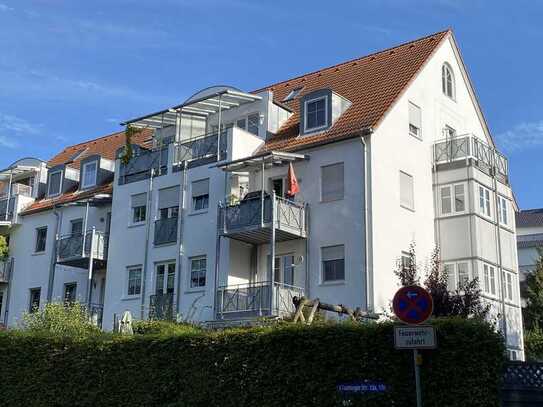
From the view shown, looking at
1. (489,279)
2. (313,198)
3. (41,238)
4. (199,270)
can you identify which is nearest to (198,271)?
(199,270)

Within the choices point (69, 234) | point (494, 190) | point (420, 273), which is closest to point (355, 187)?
point (420, 273)

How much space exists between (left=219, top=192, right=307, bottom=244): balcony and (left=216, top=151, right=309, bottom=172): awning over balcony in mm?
1184

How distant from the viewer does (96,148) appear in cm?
4122

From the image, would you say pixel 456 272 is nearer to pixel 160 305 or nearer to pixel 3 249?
pixel 160 305

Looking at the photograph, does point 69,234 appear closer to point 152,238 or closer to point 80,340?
point 152,238

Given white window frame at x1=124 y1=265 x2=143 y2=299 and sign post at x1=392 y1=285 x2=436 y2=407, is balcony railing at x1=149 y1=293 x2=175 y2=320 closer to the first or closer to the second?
white window frame at x1=124 y1=265 x2=143 y2=299

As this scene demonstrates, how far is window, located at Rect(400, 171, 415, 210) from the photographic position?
27.1 metres

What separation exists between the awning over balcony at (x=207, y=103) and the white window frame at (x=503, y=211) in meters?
10.1

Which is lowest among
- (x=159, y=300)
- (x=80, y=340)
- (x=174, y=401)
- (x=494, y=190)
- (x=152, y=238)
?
(x=174, y=401)

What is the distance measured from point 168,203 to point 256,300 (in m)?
7.01

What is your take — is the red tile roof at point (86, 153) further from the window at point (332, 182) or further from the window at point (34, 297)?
the window at point (332, 182)

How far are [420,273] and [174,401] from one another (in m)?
12.9

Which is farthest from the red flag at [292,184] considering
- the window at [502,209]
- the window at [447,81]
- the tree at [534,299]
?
the tree at [534,299]

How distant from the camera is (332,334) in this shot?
14.0 metres
